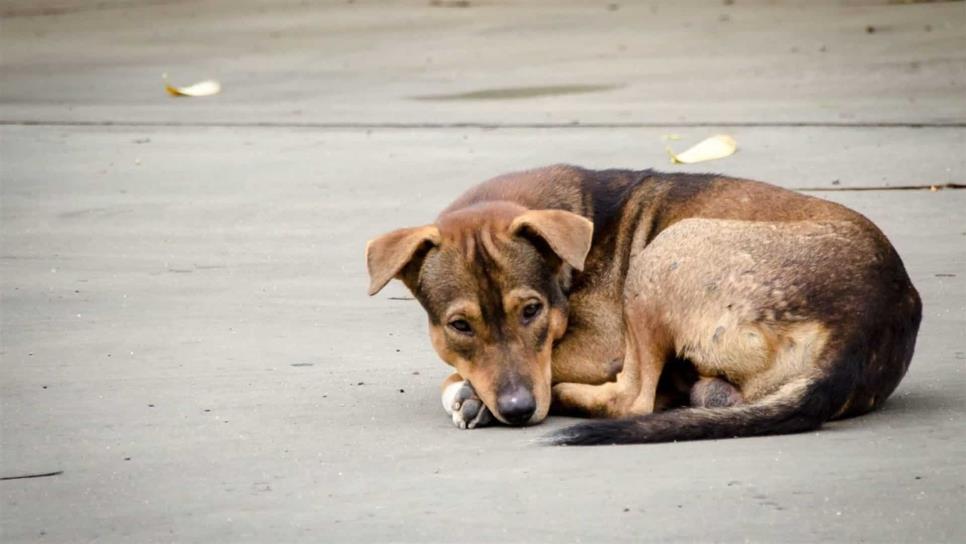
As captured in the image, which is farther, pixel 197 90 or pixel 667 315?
pixel 197 90

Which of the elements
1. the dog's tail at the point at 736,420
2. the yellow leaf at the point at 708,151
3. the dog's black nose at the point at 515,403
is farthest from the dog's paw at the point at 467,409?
the yellow leaf at the point at 708,151

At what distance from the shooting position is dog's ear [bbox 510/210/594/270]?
5.94 metres

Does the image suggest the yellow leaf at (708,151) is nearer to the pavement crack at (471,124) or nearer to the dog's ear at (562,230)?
the pavement crack at (471,124)

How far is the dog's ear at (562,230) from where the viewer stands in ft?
19.5

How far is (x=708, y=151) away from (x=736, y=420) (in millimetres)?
5123

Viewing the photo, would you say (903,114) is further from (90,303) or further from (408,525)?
(408,525)

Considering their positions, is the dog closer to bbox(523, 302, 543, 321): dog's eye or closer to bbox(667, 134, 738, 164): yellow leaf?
bbox(523, 302, 543, 321): dog's eye

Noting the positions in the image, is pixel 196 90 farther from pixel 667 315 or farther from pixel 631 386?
pixel 667 315

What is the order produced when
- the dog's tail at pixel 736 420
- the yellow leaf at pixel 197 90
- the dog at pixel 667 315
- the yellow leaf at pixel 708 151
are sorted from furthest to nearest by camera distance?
1. the yellow leaf at pixel 197 90
2. the yellow leaf at pixel 708 151
3. the dog at pixel 667 315
4. the dog's tail at pixel 736 420

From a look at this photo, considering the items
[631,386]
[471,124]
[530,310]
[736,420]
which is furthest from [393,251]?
[471,124]

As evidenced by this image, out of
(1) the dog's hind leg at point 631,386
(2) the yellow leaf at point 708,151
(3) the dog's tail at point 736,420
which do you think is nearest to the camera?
(3) the dog's tail at point 736,420

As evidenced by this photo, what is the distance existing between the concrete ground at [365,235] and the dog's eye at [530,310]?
0.46 metres

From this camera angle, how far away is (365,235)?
904 centimetres

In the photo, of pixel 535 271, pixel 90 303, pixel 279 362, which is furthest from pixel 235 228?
pixel 535 271
